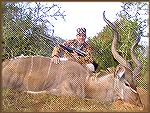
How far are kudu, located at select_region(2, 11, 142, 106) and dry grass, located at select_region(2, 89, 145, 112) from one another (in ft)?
0.51

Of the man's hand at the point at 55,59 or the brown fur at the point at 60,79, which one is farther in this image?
the man's hand at the point at 55,59

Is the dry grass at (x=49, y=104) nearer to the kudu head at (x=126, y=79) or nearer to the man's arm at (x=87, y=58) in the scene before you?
the kudu head at (x=126, y=79)

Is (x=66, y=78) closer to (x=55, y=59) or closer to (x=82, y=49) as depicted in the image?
(x=55, y=59)

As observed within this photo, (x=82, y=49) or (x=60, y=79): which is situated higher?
(x=82, y=49)

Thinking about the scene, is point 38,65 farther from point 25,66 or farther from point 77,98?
point 77,98

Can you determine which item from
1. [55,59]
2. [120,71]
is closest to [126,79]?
[120,71]

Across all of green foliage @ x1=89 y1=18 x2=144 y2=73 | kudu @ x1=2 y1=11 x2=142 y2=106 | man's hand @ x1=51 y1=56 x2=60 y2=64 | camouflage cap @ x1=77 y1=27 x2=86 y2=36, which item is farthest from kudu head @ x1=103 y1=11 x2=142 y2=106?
man's hand @ x1=51 y1=56 x2=60 y2=64

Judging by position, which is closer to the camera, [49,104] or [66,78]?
[49,104]

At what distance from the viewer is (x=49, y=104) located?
3.48 m

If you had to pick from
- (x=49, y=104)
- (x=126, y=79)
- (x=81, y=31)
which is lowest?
(x=49, y=104)

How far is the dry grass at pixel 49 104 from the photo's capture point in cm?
337

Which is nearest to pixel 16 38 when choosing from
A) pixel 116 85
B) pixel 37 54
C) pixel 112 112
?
pixel 37 54

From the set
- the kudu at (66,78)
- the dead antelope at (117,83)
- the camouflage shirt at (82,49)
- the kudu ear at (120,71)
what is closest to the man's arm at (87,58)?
the camouflage shirt at (82,49)

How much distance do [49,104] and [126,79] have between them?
0.88 meters
